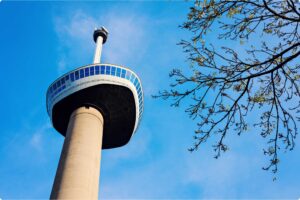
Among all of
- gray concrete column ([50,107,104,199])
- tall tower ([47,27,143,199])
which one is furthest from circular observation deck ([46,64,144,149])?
gray concrete column ([50,107,104,199])

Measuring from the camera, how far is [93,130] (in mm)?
33594

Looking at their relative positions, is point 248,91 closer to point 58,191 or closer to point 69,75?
point 58,191

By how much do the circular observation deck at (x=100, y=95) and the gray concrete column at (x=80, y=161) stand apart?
7.83 feet

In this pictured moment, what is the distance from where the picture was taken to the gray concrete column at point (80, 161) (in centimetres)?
2797

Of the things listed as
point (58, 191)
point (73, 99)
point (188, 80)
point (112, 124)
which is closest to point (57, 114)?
point (73, 99)

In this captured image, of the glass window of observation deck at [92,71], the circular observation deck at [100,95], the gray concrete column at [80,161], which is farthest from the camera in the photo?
the glass window of observation deck at [92,71]

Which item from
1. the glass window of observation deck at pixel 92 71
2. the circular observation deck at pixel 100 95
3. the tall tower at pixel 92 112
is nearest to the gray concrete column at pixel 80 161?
the tall tower at pixel 92 112

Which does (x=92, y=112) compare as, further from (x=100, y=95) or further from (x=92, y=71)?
(x=92, y=71)

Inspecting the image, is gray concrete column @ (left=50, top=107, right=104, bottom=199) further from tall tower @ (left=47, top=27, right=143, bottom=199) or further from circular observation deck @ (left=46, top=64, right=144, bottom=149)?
circular observation deck @ (left=46, top=64, right=144, bottom=149)

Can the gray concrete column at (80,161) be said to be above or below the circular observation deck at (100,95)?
below

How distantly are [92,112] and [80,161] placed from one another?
25.2ft

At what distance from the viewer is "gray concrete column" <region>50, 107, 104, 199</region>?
27969mm

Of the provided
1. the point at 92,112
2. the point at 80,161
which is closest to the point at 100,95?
the point at 92,112

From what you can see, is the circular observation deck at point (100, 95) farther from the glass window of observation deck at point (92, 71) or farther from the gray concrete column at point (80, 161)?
the gray concrete column at point (80, 161)
